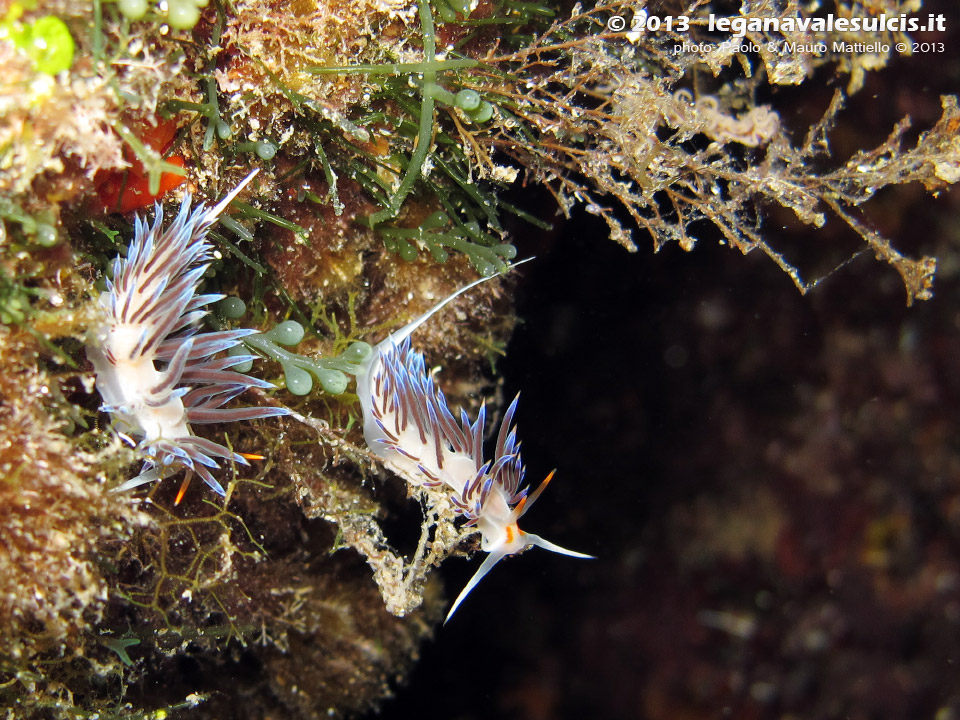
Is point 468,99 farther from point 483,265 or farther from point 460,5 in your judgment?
point 483,265

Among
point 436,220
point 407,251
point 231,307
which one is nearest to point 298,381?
point 231,307

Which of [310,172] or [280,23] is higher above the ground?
[280,23]

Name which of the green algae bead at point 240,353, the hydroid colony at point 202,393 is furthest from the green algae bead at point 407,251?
the green algae bead at point 240,353

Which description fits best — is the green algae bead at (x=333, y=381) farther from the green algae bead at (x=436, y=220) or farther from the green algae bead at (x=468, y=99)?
the green algae bead at (x=468, y=99)

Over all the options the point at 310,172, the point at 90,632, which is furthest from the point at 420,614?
the point at 310,172

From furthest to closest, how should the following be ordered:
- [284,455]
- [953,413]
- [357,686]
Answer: [953,413], [357,686], [284,455]

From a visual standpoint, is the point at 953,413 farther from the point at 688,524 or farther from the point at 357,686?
the point at 357,686

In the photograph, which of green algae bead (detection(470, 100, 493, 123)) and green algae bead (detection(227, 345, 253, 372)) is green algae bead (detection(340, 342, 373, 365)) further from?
green algae bead (detection(470, 100, 493, 123))
